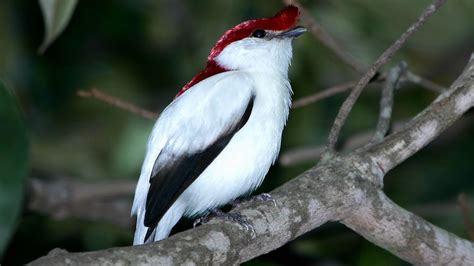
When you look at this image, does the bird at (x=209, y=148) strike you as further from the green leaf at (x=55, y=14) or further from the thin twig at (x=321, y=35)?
the green leaf at (x=55, y=14)

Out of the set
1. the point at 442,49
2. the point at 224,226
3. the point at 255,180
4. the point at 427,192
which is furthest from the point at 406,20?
the point at 224,226

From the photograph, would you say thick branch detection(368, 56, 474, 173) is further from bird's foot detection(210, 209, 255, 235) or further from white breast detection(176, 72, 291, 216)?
bird's foot detection(210, 209, 255, 235)

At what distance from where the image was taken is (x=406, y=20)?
5070 millimetres

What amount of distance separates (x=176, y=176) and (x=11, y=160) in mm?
756

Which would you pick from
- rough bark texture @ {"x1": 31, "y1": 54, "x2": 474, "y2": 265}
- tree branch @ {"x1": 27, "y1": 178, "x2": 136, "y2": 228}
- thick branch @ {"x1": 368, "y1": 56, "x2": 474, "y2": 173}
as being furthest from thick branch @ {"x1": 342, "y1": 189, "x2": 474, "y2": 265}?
tree branch @ {"x1": 27, "y1": 178, "x2": 136, "y2": 228}

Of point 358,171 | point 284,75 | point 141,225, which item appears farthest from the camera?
point 284,75

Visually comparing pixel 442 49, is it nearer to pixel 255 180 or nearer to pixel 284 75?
pixel 284 75

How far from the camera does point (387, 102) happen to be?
148 inches

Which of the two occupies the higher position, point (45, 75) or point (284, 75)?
point (45, 75)

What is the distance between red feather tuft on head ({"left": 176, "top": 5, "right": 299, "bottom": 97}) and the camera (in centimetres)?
412

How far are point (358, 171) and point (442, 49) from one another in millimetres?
2835

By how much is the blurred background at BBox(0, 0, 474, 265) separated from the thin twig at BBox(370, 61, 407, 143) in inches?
40.4

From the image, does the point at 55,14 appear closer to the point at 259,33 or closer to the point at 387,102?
the point at 259,33

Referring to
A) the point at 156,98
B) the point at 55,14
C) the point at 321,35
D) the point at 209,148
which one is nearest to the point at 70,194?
the point at 156,98
